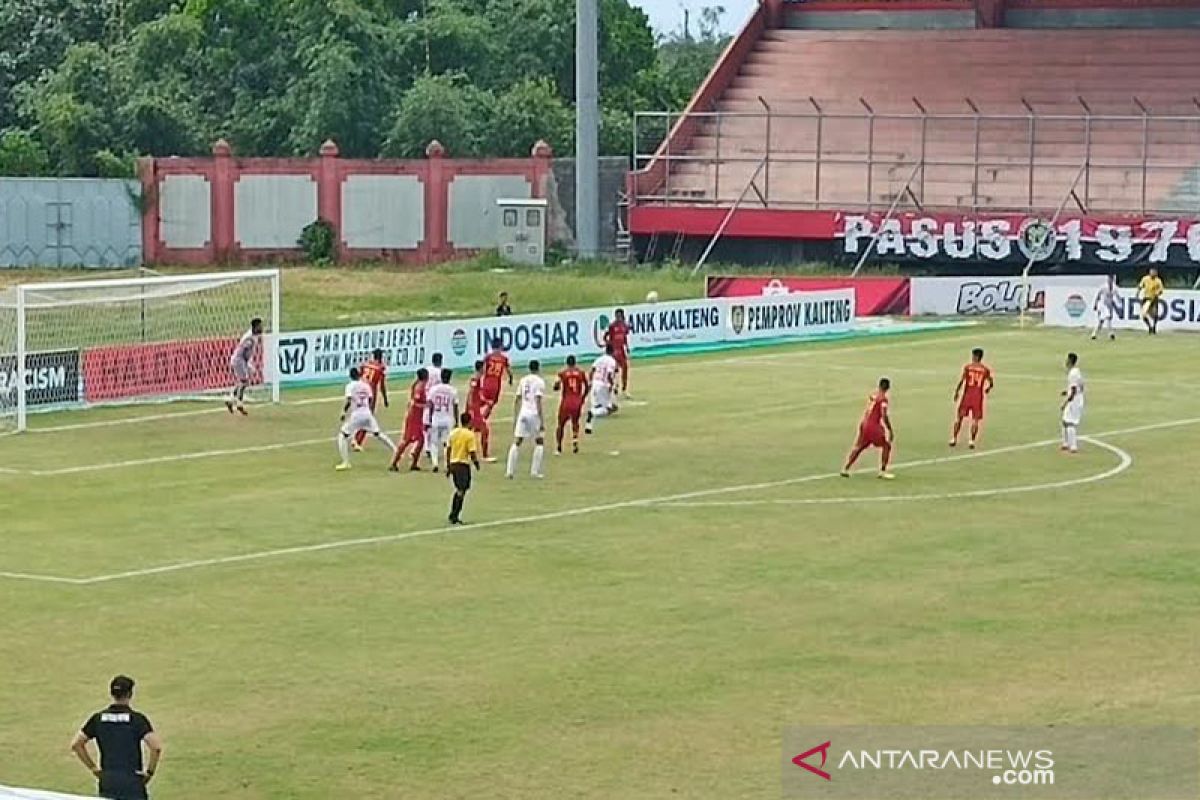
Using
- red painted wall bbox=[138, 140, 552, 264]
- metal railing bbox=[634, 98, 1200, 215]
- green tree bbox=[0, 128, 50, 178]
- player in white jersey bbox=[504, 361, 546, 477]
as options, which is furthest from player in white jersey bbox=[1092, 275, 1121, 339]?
green tree bbox=[0, 128, 50, 178]

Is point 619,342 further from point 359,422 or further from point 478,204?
point 478,204

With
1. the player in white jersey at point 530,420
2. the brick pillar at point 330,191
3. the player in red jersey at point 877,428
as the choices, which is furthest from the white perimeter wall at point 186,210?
the player in red jersey at point 877,428

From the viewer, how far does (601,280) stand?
72.5 meters

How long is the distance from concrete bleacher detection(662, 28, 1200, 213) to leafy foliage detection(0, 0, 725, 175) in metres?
9.05

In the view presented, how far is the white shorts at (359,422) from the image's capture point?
35.7m

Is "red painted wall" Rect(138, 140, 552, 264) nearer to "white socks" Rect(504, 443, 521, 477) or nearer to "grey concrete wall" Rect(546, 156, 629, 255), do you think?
"grey concrete wall" Rect(546, 156, 629, 255)

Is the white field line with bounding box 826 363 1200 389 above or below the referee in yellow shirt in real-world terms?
below

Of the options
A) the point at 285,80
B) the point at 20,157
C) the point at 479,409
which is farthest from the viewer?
the point at 285,80

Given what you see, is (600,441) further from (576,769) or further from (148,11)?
(148,11)

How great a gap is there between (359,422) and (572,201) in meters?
46.0

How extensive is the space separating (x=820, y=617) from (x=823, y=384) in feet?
80.4

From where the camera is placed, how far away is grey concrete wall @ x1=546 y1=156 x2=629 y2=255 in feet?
265

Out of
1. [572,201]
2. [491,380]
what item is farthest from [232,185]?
[491,380]

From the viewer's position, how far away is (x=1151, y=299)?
197ft
